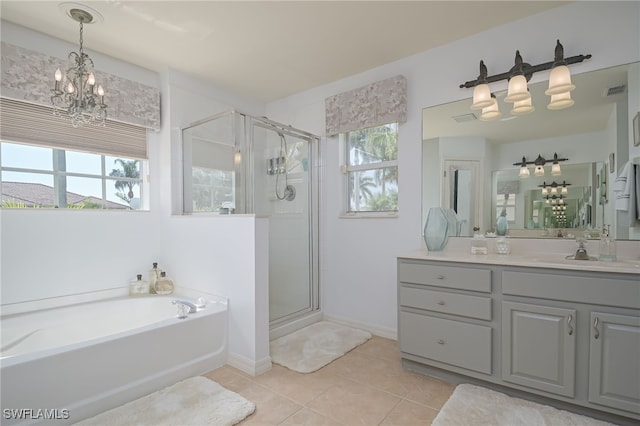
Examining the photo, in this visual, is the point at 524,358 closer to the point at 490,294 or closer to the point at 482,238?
the point at 490,294

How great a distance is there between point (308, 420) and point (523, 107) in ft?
8.11

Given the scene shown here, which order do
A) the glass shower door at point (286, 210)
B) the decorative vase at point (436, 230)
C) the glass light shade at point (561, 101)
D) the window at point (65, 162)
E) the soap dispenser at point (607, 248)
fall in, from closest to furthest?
the soap dispenser at point (607, 248)
the glass light shade at point (561, 101)
the window at point (65, 162)
the decorative vase at point (436, 230)
the glass shower door at point (286, 210)

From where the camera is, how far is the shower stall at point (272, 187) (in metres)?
2.75

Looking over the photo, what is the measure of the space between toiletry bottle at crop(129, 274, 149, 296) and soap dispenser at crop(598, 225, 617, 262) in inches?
137

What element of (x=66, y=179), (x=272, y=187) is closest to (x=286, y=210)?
(x=272, y=187)

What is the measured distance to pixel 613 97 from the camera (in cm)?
201

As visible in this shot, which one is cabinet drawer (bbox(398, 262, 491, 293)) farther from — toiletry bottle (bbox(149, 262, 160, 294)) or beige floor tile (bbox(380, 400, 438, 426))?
toiletry bottle (bbox(149, 262, 160, 294))

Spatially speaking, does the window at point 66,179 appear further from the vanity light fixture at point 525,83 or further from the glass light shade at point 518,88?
the glass light shade at point 518,88

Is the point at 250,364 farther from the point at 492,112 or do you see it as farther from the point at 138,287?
the point at 492,112

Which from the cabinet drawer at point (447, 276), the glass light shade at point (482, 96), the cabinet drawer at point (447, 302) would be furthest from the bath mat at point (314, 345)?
the glass light shade at point (482, 96)

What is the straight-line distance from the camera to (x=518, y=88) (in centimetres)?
211

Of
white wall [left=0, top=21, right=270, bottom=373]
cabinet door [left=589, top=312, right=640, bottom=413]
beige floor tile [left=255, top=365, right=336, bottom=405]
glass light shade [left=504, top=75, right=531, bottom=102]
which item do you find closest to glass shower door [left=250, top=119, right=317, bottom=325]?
white wall [left=0, top=21, right=270, bottom=373]

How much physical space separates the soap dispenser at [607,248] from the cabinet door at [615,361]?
44cm

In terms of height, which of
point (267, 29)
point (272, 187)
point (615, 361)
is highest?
point (267, 29)
